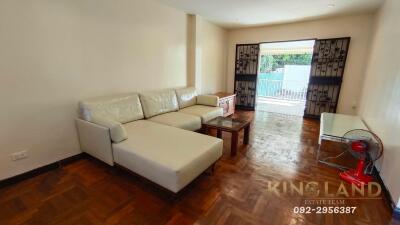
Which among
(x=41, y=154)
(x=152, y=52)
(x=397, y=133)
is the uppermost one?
(x=152, y=52)

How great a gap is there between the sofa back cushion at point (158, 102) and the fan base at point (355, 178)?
8.77 feet

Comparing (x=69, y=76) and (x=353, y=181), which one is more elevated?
(x=69, y=76)

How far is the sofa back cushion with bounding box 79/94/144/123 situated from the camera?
2293mm

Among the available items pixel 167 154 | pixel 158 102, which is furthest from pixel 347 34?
pixel 167 154

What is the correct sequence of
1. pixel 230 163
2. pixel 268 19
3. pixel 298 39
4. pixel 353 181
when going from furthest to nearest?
pixel 298 39
pixel 268 19
pixel 230 163
pixel 353 181

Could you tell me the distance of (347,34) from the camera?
4.02 metres

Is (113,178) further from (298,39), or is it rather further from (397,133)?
(298,39)

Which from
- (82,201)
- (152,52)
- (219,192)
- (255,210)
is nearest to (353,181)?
(255,210)

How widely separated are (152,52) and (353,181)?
11.3 ft

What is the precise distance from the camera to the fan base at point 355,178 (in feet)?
6.74

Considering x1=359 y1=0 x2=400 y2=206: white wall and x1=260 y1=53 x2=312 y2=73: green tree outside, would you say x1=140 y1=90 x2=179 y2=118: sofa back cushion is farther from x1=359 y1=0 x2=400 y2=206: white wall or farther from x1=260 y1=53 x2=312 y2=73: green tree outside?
x1=260 y1=53 x2=312 y2=73: green tree outside

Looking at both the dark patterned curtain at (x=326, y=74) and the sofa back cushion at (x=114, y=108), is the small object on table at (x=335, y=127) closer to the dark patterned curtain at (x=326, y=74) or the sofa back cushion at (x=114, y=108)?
the dark patterned curtain at (x=326, y=74)

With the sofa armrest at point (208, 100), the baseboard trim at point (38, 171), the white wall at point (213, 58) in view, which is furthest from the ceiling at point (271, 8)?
the baseboard trim at point (38, 171)

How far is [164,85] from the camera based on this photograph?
3.78 meters
